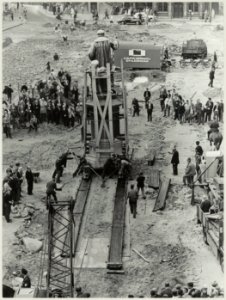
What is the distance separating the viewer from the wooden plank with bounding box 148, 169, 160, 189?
82.5 feet

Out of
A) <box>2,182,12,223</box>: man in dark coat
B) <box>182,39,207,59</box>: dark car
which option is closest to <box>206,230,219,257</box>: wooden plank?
<box>2,182,12,223</box>: man in dark coat

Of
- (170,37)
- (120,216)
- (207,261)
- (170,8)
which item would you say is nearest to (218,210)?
(207,261)

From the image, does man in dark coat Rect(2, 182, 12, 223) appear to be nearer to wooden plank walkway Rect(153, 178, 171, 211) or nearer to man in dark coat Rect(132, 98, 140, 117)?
wooden plank walkway Rect(153, 178, 171, 211)

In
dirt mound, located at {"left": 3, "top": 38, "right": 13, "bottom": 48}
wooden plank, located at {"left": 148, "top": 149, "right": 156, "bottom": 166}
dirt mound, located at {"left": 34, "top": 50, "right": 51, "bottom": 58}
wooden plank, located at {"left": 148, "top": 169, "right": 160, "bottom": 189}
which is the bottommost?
wooden plank, located at {"left": 148, "top": 169, "right": 160, "bottom": 189}

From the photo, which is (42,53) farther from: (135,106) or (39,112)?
(39,112)

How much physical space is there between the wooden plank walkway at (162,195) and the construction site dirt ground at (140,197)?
227 millimetres

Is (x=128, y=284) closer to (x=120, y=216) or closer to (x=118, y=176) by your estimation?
(x=120, y=216)

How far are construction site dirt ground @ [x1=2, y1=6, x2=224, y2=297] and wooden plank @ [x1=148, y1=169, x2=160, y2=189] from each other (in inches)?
11.7

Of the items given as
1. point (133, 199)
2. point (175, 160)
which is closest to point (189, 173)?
point (175, 160)

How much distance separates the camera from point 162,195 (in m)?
24.2

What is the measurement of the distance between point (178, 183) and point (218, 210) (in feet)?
16.4

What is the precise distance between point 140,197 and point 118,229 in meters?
3.01

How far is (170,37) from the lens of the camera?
184 ft

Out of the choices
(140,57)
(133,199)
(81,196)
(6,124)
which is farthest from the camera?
(140,57)
